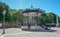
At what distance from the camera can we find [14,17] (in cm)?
5203

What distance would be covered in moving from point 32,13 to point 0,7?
1226cm

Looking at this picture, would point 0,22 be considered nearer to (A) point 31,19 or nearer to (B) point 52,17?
(A) point 31,19

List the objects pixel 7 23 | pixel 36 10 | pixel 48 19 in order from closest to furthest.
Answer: pixel 36 10 < pixel 7 23 < pixel 48 19

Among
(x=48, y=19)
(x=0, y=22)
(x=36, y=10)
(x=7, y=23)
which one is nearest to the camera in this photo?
(x=36, y=10)

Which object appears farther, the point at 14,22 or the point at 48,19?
the point at 48,19

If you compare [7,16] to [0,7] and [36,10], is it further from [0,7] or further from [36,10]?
[36,10]

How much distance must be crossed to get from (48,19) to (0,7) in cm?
2865

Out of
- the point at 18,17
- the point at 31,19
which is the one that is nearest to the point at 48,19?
the point at 18,17

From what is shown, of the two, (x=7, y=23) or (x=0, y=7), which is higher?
(x=0, y=7)

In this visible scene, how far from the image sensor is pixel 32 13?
35094mm

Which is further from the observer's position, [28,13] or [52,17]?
[52,17]

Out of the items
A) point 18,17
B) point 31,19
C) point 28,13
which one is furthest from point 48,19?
point 28,13

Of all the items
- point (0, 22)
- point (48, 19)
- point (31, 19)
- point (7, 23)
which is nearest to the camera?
point (31, 19)

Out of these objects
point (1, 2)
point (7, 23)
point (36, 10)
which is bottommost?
point (7, 23)
